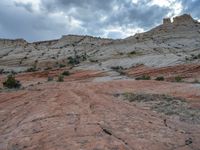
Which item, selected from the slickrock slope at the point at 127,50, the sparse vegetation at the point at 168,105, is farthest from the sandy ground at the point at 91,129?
the slickrock slope at the point at 127,50

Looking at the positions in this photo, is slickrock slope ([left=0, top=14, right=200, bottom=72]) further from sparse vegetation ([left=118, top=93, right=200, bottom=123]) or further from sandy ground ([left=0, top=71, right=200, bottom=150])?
sandy ground ([left=0, top=71, right=200, bottom=150])

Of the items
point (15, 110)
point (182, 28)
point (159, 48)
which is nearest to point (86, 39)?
point (182, 28)

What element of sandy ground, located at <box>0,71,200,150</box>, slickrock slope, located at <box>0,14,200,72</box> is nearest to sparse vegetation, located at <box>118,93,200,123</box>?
sandy ground, located at <box>0,71,200,150</box>

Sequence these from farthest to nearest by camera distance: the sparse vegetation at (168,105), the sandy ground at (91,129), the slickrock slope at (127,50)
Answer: the slickrock slope at (127,50) → the sparse vegetation at (168,105) → the sandy ground at (91,129)

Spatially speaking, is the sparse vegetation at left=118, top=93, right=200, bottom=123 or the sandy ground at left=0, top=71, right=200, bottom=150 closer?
the sandy ground at left=0, top=71, right=200, bottom=150

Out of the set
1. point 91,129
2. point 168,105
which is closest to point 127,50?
point 168,105

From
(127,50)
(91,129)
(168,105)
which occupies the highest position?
(127,50)

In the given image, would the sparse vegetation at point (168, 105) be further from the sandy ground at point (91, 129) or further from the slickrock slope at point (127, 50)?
the slickrock slope at point (127, 50)

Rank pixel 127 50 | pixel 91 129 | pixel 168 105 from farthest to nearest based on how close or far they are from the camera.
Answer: pixel 127 50 < pixel 168 105 < pixel 91 129

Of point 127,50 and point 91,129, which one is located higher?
point 127,50

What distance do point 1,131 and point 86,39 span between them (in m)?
103

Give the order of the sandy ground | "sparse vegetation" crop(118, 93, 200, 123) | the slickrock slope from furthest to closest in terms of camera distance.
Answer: the slickrock slope < "sparse vegetation" crop(118, 93, 200, 123) < the sandy ground

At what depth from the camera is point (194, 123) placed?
448 inches

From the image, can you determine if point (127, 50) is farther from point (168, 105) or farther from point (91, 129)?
point (91, 129)
